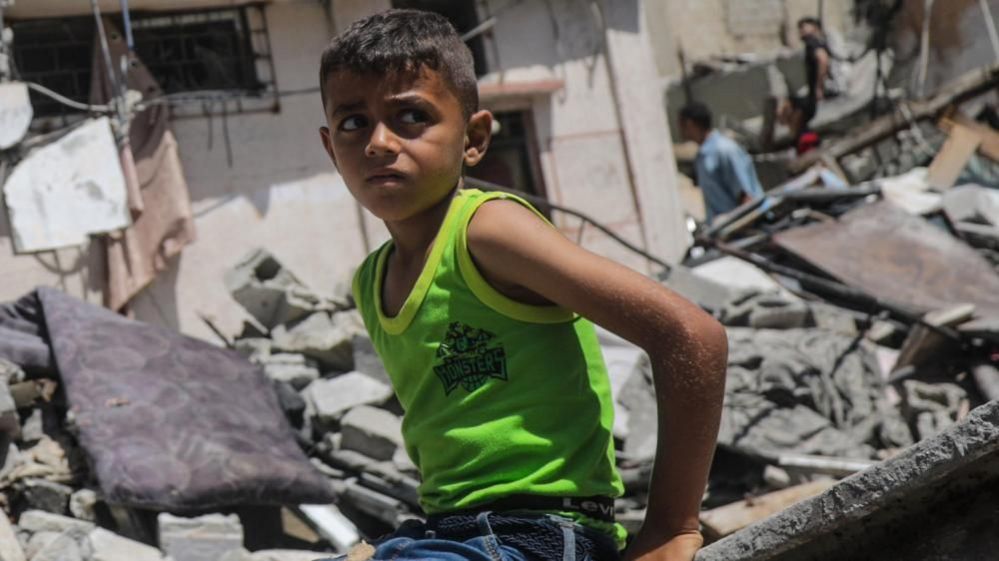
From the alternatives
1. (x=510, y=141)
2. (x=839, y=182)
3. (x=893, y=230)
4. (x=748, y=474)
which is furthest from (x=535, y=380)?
(x=510, y=141)

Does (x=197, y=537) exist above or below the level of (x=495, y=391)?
below

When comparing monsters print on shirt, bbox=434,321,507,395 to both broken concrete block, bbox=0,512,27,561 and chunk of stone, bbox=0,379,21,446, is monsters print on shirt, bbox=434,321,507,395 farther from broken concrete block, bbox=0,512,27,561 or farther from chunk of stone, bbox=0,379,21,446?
chunk of stone, bbox=0,379,21,446

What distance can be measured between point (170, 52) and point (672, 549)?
38.6ft

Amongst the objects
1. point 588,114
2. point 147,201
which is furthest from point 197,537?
point 588,114

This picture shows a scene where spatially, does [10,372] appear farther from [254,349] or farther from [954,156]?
[954,156]

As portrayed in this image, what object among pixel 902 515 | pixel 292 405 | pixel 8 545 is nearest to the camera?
pixel 902 515

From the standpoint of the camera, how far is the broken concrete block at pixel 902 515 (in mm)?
1844

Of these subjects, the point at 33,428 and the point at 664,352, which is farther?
the point at 33,428

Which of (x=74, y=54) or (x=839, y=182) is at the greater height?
(x=74, y=54)

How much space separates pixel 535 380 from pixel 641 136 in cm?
1311

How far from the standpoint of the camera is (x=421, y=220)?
241 centimetres

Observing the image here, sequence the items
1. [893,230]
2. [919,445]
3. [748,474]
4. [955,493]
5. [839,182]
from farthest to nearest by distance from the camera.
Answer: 1. [839,182]
2. [893,230]
3. [748,474]
4. [955,493]
5. [919,445]

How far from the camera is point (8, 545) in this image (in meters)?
6.05

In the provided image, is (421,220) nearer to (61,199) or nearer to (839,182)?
(61,199)
